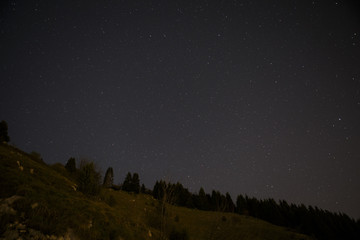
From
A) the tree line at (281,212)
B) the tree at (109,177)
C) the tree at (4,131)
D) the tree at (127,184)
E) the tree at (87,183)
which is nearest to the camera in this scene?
the tree at (87,183)

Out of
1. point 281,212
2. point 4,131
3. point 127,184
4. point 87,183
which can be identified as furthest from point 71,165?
point 281,212

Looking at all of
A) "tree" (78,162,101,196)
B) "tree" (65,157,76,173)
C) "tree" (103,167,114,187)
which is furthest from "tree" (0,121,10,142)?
"tree" (103,167,114,187)

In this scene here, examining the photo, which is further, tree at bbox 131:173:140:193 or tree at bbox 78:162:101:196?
tree at bbox 131:173:140:193

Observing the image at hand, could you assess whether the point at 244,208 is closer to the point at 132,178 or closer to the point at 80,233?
the point at 132,178

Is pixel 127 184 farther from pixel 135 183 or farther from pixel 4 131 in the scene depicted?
pixel 4 131

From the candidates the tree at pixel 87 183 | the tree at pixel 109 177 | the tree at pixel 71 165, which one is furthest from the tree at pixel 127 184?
the tree at pixel 87 183

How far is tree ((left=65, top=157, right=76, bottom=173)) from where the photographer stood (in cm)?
3356

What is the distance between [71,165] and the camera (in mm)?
34219

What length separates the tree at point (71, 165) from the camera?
33562 mm

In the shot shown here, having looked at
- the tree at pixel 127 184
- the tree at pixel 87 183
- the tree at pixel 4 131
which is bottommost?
the tree at pixel 87 183

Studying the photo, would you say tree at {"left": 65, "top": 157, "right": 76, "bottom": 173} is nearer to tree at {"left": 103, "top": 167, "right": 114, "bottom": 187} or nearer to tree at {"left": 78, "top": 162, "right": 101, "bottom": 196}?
tree at {"left": 103, "top": 167, "right": 114, "bottom": 187}

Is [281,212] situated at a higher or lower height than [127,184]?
lower

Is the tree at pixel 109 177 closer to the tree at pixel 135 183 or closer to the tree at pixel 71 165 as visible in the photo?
the tree at pixel 135 183

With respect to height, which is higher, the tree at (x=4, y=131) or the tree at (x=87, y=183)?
the tree at (x=4, y=131)
